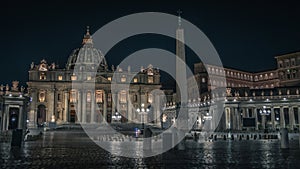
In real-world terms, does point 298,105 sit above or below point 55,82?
below

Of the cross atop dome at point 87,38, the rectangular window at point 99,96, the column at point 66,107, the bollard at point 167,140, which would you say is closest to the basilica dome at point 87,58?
the cross atop dome at point 87,38

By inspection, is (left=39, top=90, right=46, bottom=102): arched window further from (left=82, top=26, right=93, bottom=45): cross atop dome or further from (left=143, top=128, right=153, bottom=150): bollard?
(left=143, top=128, right=153, bottom=150): bollard

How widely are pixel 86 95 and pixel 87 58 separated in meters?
19.7

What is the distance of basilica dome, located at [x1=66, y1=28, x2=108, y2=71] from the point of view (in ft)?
349

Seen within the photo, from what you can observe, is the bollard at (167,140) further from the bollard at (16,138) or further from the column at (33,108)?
the column at (33,108)

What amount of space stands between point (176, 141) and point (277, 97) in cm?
5175

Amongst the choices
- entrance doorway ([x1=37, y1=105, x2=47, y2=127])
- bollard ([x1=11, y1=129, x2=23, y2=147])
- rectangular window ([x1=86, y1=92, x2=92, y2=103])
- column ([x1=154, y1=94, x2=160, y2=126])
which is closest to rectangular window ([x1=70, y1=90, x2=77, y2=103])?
rectangular window ([x1=86, y1=92, x2=92, y2=103])

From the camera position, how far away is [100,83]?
9544 centimetres

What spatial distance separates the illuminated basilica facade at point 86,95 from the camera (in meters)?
92.3

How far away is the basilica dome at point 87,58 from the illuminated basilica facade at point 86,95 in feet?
11.3

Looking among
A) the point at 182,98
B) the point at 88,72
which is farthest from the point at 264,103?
the point at 88,72

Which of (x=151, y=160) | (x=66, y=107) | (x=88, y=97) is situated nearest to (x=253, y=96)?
(x=88, y=97)

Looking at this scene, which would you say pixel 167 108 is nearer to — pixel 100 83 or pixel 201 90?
pixel 201 90

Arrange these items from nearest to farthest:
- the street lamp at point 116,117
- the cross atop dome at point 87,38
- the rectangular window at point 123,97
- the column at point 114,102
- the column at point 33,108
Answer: the street lamp at point 116,117, the column at point 33,108, the column at point 114,102, the rectangular window at point 123,97, the cross atop dome at point 87,38
